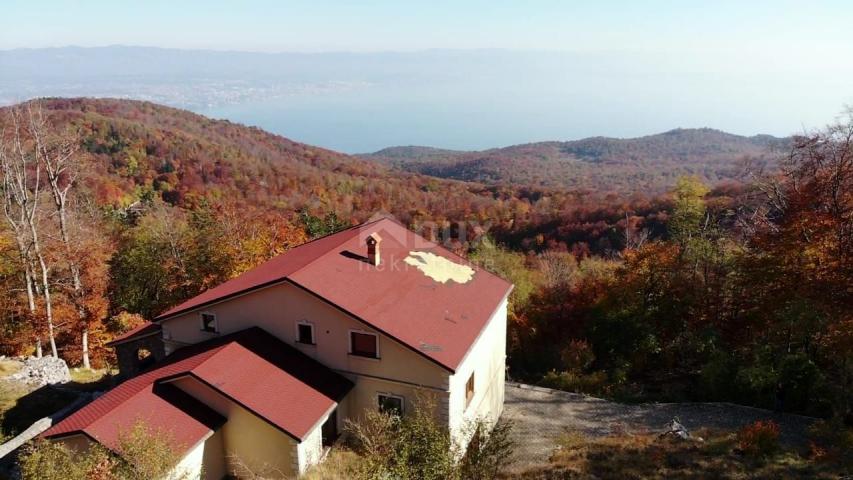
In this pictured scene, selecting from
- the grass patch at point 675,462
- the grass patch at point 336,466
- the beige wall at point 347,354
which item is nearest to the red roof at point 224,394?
the beige wall at point 347,354

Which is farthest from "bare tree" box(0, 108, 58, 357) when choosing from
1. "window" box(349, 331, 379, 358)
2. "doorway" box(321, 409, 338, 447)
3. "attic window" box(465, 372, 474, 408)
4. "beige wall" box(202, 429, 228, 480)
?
"attic window" box(465, 372, 474, 408)

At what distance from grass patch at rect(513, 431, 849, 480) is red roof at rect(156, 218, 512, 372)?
5.53m

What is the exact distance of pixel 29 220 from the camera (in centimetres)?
2759

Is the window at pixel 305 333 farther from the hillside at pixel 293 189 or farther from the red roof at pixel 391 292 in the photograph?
the hillside at pixel 293 189

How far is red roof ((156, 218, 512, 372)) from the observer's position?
18.8 m

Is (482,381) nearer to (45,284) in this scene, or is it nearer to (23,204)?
(45,284)

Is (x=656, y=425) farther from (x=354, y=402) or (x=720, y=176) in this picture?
(x=720, y=176)

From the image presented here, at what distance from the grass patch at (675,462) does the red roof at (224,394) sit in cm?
779

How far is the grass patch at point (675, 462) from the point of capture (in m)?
17.4

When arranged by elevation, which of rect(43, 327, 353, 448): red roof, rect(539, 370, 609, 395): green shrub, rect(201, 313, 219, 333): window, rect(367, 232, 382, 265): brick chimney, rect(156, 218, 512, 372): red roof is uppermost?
rect(367, 232, 382, 265): brick chimney

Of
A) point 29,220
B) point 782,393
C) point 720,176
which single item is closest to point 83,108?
point 29,220

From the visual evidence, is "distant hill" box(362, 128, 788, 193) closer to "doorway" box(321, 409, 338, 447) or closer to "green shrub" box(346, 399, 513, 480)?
"doorway" box(321, 409, 338, 447)

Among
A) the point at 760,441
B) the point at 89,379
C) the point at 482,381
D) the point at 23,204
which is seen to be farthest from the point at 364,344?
the point at 23,204

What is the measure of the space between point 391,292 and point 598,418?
11.8 m
